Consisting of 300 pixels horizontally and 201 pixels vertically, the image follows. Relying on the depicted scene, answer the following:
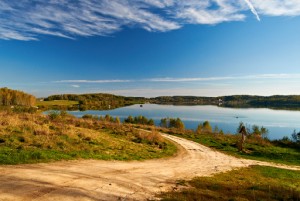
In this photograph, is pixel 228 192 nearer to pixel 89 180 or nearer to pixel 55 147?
pixel 89 180

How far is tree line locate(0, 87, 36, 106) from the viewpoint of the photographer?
16710 centimetres

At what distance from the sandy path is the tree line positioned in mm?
173469

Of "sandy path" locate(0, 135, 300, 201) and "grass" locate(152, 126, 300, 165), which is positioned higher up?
"sandy path" locate(0, 135, 300, 201)

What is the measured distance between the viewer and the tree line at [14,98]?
167m

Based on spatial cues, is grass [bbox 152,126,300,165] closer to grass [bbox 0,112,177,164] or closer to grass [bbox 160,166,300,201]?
grass [bbox 0,112,177,164]

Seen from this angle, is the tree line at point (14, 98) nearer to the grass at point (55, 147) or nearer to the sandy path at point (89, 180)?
the grass at point (55, 147)

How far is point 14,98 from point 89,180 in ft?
613

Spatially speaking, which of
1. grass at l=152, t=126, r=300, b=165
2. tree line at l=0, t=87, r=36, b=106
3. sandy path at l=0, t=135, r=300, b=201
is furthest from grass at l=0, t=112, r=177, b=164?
tree line at l=0, t=87, r=36, b=106

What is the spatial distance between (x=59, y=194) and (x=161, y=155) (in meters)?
15.2

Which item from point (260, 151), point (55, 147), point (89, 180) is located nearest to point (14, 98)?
point (55, 147)

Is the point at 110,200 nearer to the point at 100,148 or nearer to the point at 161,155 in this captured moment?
the point at 100,148

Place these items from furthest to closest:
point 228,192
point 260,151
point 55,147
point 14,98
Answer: point 14,98 < point 260,151 < point 55,147 < point 228,192

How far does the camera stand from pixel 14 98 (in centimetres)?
17562

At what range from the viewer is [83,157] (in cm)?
1831
